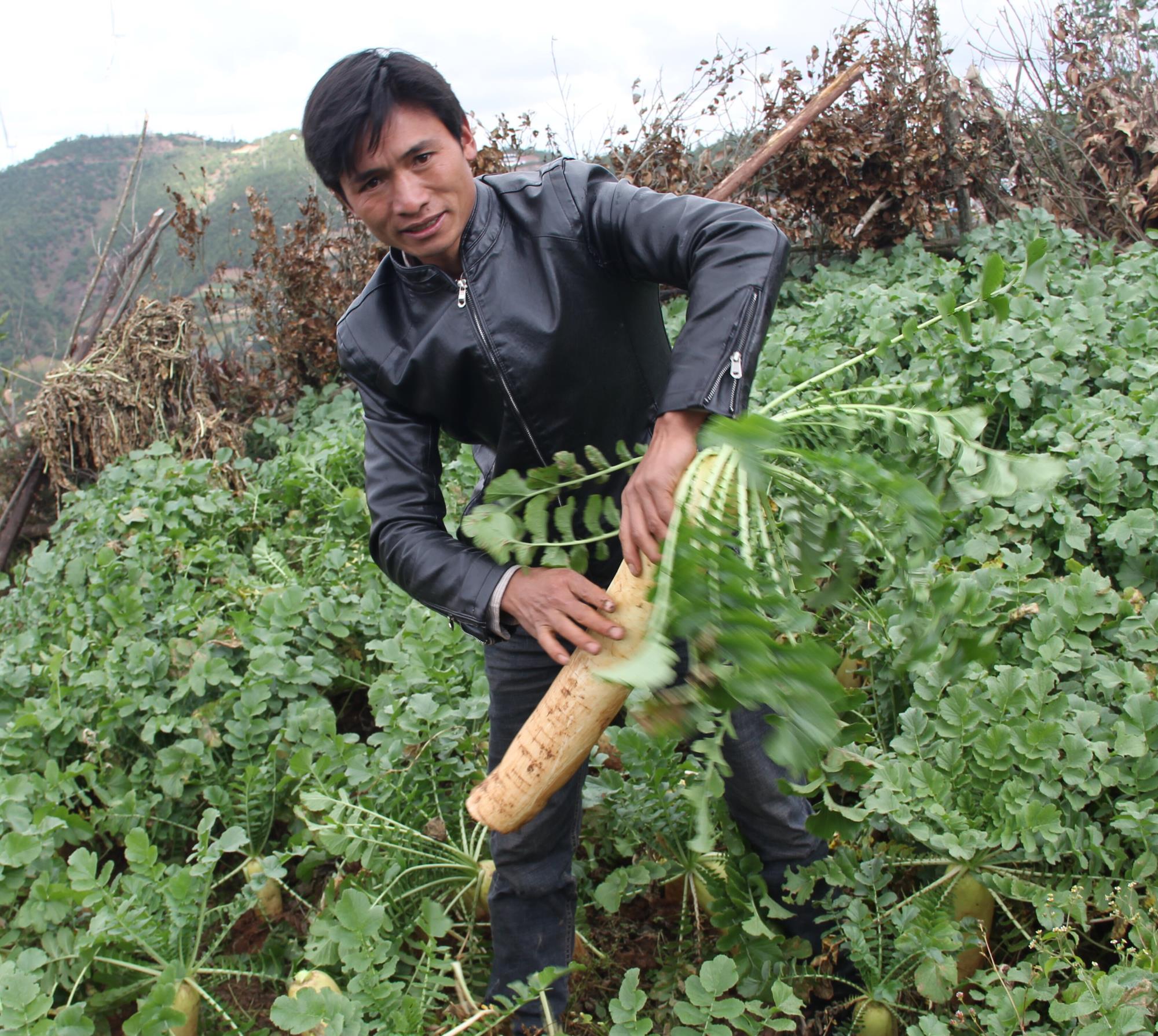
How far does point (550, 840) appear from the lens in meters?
2.04

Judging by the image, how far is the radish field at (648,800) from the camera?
5.99 ft

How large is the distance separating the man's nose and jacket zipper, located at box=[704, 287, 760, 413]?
677 millimetres

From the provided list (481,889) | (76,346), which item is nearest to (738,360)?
(481,889)

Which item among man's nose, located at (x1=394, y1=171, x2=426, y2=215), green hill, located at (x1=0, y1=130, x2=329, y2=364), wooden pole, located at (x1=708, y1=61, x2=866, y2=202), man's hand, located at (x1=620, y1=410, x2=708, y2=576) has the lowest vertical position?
man's hand, located at (x1=620, y1=410, x2=708, y2=576)

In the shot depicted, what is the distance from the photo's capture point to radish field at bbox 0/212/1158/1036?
1825mm

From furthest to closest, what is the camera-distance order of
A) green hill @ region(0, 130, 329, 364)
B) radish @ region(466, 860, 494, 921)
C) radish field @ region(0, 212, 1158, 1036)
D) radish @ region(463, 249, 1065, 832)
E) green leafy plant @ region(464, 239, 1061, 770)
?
green hill @ region(0, 130, 329, 364) < radish @ region(466, 860, 494, 921) < radish field @ region(0, 212, 1158, 1036) < radish @ region(463, 249, 1065, 832) < green leafy plant @ region(464, 239, 1061, 770)

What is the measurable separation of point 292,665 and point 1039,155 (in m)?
5.51

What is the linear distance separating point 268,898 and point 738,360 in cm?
206

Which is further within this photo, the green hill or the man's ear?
the green hill

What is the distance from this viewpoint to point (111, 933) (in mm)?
2164

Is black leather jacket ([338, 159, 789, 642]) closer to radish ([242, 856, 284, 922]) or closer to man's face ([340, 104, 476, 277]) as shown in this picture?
man's face ([340, 104, 476, 277])

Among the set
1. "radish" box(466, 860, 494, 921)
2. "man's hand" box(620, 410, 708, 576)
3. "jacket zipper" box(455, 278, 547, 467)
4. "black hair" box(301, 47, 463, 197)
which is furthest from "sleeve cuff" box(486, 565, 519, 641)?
"radish" box(466, 860, 494, 921)

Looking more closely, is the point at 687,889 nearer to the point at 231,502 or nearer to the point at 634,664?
the point at 634,664

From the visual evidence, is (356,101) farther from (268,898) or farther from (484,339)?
(268,898)
